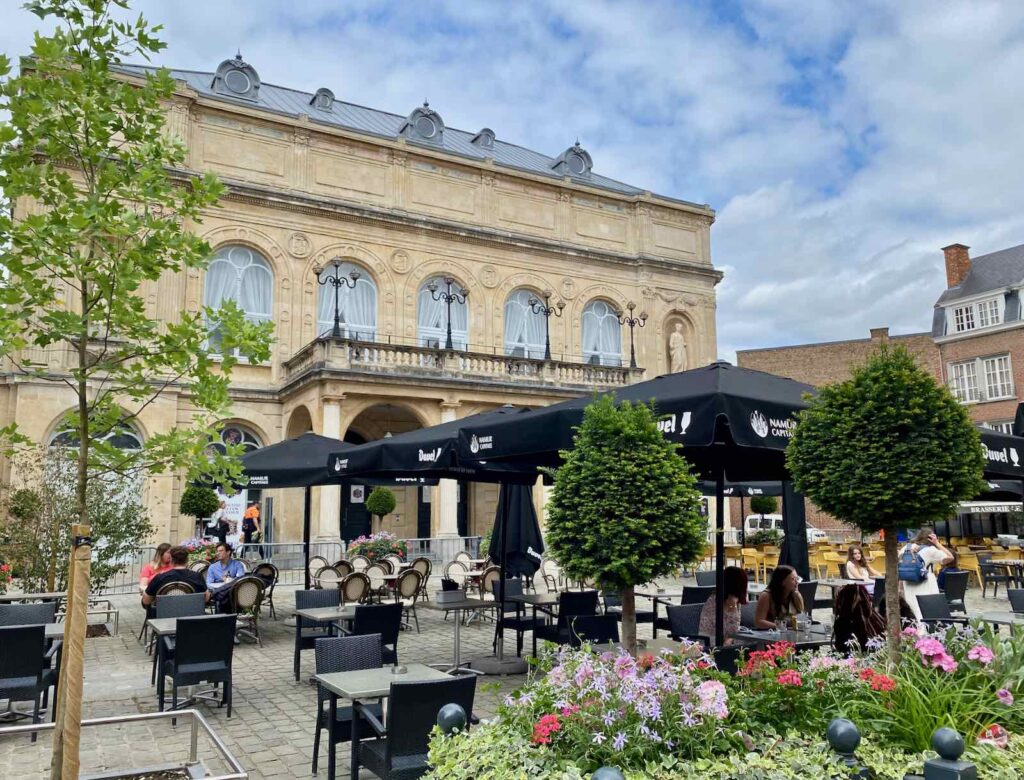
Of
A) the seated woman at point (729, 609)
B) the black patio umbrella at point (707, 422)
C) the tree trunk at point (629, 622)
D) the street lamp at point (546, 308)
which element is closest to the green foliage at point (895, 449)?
the black patio umbrella at point (707, 422)

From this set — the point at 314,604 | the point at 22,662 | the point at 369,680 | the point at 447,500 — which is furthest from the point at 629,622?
the point at 447,500

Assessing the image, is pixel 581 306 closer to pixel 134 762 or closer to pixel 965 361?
pixel 965 361

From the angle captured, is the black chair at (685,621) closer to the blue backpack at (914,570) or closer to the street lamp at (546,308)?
the blue backpack at (914,570)

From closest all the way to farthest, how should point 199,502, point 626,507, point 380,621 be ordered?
point 626,507 < point 380,621 < point 199,502

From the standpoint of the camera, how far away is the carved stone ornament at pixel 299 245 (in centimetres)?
2736

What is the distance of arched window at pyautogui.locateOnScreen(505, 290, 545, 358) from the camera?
31.5 meters

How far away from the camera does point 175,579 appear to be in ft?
32.7

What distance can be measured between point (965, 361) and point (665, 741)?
39096mm

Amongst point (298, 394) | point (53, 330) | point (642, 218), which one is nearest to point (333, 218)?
point (298, 394)

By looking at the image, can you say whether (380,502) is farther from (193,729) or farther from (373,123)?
(193,729)

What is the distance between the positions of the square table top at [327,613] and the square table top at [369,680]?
2677 mm

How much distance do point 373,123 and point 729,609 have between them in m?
30.0

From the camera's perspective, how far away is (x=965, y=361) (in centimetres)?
3666

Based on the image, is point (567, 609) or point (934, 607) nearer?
point (567, 609)
